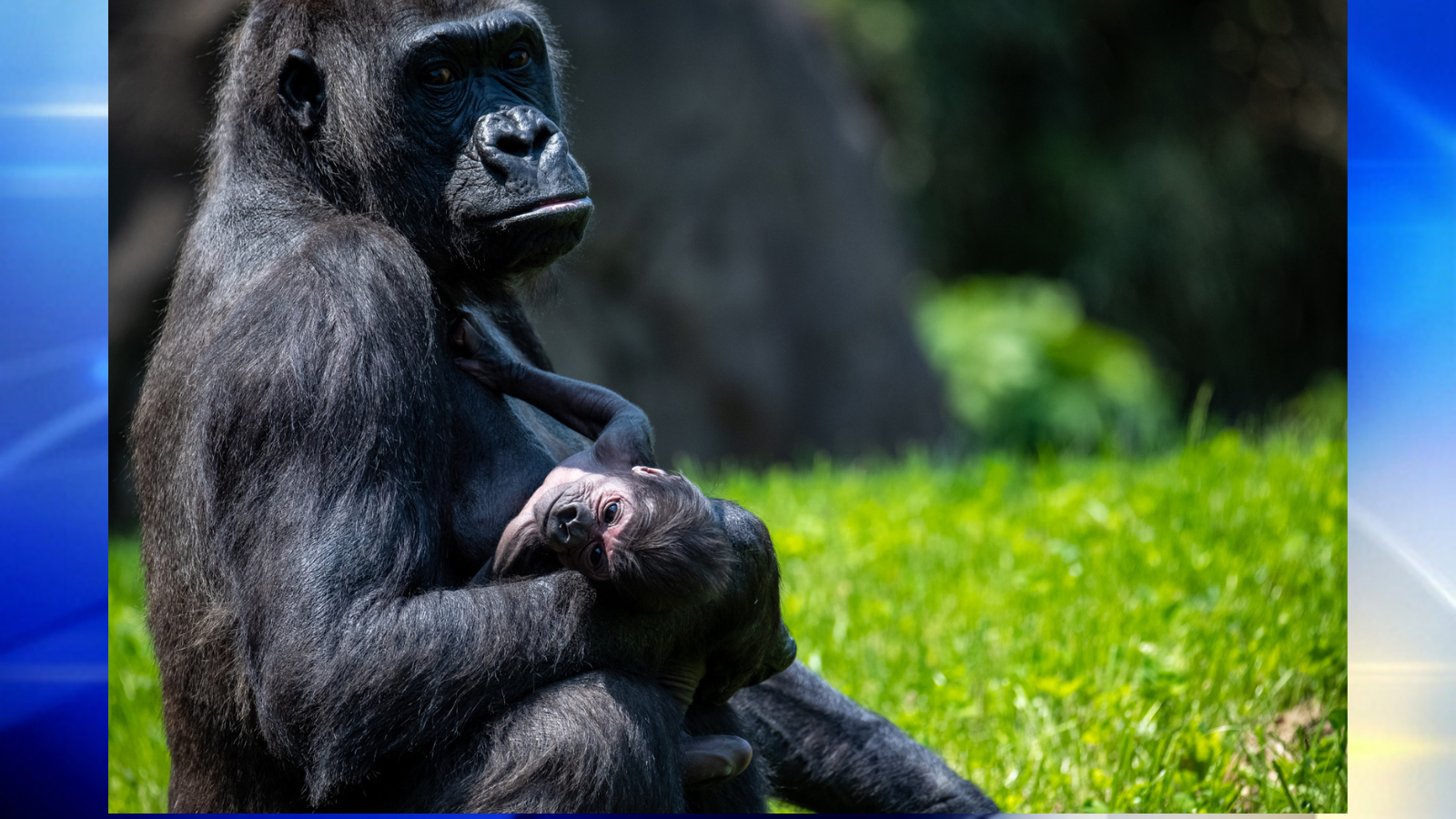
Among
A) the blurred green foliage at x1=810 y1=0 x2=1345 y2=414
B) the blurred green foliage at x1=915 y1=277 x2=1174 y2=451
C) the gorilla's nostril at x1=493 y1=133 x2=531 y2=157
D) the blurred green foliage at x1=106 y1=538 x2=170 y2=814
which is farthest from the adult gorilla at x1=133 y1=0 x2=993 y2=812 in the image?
the blurred green foliage at x1=810 y1=0 x2=1345 y2=414

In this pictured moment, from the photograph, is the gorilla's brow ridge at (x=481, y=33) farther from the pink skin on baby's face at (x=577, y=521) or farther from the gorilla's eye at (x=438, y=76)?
the pink skin on baby's face at (x=577, y=521)

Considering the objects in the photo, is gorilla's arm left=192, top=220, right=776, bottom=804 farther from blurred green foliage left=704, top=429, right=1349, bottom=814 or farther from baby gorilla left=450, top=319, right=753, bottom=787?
blurred green foliage left=704, top=429, right=1349, bottom=814

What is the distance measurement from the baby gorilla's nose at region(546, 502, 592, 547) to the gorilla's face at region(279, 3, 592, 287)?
649 mm

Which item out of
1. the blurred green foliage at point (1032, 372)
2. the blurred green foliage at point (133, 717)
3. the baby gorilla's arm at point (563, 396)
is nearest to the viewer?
the baby gorilla's arm at point (563, 396)

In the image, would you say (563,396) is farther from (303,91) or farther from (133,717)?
(133,717)

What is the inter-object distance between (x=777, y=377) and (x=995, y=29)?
5.72 metres

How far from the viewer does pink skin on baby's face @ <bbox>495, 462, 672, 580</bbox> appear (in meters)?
2.57

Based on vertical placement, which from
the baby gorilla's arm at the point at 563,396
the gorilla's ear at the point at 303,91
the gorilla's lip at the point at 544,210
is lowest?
the baby gorilla's arm at the point at 563,396

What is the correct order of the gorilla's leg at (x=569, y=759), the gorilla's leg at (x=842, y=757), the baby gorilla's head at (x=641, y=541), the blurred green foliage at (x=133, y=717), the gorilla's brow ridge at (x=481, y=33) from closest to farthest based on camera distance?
1. the gorilla's leg at (x=569, y=759)
2. the baby gorilla's head at (x=641, y=541)
3. the gorilla's brow ridge at (x=481, y=33)
4. the gorilla's leg at (x=842, y=757)
5. the blurred green foliage at (x=133, y=717)

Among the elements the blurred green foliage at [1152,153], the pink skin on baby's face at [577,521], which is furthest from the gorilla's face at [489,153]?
the blurred green foliage at [1152,153]

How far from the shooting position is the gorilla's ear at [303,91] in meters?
2.98

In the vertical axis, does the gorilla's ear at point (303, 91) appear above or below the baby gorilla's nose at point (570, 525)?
above

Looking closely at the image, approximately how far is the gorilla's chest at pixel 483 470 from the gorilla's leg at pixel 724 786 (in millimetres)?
608

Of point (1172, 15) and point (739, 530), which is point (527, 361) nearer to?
point (739, 530)
